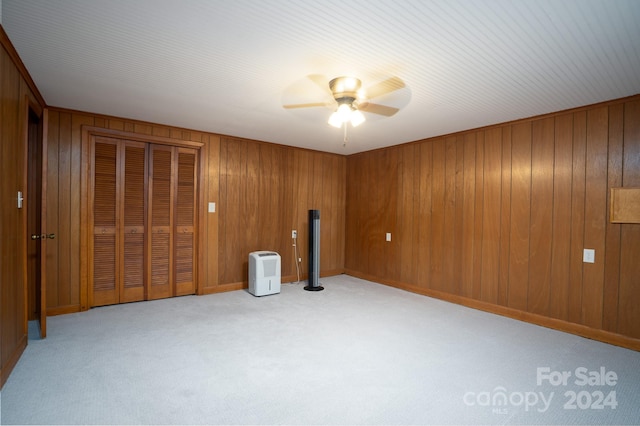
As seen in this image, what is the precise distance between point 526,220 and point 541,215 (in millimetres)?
163

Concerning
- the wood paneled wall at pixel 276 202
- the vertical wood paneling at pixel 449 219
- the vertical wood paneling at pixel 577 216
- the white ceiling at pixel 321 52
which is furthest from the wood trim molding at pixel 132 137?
the vertical wood paneling at pixel 577 216

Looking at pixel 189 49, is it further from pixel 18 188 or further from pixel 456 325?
pixel 456 325

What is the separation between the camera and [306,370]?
8.30 ft

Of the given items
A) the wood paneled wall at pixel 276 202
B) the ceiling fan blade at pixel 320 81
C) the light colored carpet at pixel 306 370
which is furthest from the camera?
the wood paneled wall at pixel 276 202

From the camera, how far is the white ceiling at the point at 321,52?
185 centimetres

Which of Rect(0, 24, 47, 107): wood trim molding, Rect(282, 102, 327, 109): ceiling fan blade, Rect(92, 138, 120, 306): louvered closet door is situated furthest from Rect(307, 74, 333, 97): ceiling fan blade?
Rect(92, 138, 120, 306): louvered closet door

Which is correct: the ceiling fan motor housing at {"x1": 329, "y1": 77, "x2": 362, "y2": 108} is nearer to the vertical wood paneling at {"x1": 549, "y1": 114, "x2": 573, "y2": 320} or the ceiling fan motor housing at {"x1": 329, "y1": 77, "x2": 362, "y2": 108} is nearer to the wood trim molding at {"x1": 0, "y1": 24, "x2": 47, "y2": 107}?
the wood trim molding at {"x1": 0, "y1": 24, "x2": 47, "y2": 107}

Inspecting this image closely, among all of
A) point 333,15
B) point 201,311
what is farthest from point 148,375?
point 333,15

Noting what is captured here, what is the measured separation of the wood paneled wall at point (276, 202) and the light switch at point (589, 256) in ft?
12.2

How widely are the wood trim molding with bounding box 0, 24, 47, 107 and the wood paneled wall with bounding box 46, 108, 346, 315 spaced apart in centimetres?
60

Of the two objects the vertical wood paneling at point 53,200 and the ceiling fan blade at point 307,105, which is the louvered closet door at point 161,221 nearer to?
the vertical wood paneling at point 53,200

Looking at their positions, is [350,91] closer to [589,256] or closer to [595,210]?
[595,210]

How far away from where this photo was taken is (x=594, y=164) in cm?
331

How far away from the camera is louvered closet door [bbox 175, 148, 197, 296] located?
15.0 ft
